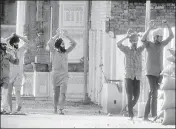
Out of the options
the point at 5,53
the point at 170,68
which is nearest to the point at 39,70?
the point at 5,53

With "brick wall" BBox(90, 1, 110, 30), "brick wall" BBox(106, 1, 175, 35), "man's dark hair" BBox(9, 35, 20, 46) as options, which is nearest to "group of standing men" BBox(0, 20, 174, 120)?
"man's dark hair" BBox(9, 35, 20, 46)

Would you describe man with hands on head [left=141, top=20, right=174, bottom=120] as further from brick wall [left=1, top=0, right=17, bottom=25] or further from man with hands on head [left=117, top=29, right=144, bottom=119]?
brick wall [left=1, top=0, right=17, bottom=25]

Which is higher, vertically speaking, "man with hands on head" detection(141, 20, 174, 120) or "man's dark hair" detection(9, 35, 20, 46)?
"man's dark hair" detection(9, 35, 20, 46)

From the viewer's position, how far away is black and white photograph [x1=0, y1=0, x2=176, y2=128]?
13.3 meters

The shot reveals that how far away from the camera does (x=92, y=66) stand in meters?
22.8

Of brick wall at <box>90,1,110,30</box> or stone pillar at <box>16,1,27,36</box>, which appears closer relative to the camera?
brick wall at <box>90,1,110,30</box>

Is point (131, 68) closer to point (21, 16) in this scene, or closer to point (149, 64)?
point (149, 64)

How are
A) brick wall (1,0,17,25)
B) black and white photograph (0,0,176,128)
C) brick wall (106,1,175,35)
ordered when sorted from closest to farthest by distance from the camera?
black and white photograph (0,0,176,128), brick wall (106,1,175,35), brick wall (1,0,17,25)

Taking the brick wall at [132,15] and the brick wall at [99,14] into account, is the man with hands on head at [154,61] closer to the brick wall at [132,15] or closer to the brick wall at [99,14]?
the brick wall at [132,15]

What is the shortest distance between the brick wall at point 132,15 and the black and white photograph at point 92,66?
0.10 feet

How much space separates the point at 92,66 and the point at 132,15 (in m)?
2.21

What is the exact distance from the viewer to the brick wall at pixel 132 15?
21125mm

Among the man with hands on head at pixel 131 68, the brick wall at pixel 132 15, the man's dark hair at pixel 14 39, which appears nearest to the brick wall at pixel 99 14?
the brick wall at pixel 132 15

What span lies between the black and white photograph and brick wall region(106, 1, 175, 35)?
0.10 feet
